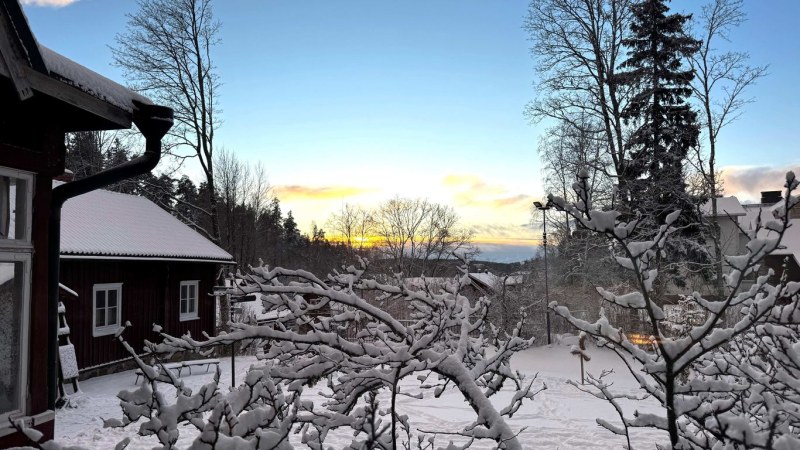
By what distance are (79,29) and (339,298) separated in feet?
29.8

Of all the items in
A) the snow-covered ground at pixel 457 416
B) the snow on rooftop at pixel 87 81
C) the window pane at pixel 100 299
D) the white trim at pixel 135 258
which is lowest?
the snow-covered ground at pixel 457 416

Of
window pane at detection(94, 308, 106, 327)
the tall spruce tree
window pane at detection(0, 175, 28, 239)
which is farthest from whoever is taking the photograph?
the tall spruce tree

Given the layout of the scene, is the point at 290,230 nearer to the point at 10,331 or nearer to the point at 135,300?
the point at 135,300

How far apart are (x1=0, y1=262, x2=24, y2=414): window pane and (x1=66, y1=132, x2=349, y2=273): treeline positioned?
37.4 feet

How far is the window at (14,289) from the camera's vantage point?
8.82 feet

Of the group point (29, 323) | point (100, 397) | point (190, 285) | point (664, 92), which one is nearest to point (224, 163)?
point (190, 285)

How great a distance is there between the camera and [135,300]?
12523mm

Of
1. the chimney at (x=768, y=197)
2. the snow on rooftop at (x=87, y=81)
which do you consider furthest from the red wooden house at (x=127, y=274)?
the chimney at (x=768, y=197)

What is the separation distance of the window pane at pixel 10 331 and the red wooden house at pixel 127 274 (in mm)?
8521

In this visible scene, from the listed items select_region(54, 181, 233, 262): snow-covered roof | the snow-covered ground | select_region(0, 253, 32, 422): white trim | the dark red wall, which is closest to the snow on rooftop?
select_region(0, 253, 32, 422): white trim

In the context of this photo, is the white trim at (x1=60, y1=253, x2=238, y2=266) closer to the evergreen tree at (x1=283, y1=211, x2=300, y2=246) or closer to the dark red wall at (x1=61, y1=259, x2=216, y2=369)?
the dark red wall at (x1=61, y1=259, x2=216, y2=369)

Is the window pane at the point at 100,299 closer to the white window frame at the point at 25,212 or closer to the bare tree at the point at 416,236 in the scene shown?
the white window frame at the point at 25,212

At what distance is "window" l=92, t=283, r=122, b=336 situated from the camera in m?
11.5

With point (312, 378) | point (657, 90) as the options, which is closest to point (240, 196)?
point (657, 90)
